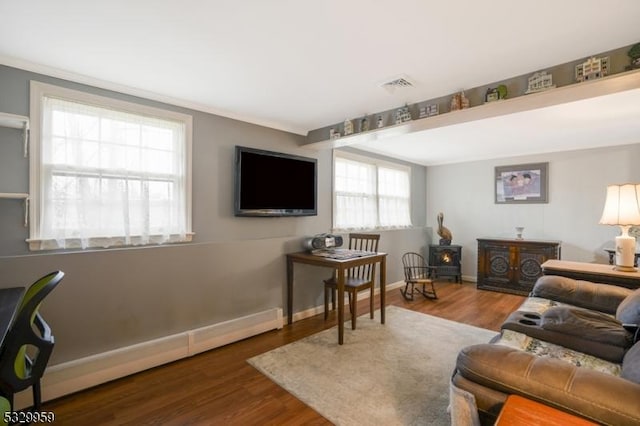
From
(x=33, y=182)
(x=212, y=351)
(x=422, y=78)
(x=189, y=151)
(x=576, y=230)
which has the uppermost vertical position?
(x=422, y=78)

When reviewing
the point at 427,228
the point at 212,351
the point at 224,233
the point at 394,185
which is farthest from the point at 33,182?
the point at 427,228

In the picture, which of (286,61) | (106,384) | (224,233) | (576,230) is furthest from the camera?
(576,230)

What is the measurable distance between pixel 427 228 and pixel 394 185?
4.06 ft

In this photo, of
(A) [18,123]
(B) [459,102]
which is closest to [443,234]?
(B) [459,102]

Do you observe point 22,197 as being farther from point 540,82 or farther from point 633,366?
point 540,82

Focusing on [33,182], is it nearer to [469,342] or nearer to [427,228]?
[469,342]

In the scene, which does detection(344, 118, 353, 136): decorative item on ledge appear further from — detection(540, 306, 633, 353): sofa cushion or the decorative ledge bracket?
the decorative ledge bracket

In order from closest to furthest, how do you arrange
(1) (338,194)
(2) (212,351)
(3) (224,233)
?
(2) (212,351) → (3) (224,233) → (1) (338,194)

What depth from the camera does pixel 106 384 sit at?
2217 mm

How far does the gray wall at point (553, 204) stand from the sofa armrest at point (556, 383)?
458 centimetres

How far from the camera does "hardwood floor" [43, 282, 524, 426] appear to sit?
1.85m

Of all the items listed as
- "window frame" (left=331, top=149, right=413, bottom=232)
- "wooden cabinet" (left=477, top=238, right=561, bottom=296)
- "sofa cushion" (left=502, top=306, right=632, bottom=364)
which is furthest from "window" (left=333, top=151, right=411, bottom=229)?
"sofa cushion" (left=502, top=306, right=632, bottom=364)

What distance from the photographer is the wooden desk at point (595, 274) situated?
7.94 ft

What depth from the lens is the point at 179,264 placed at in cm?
264
